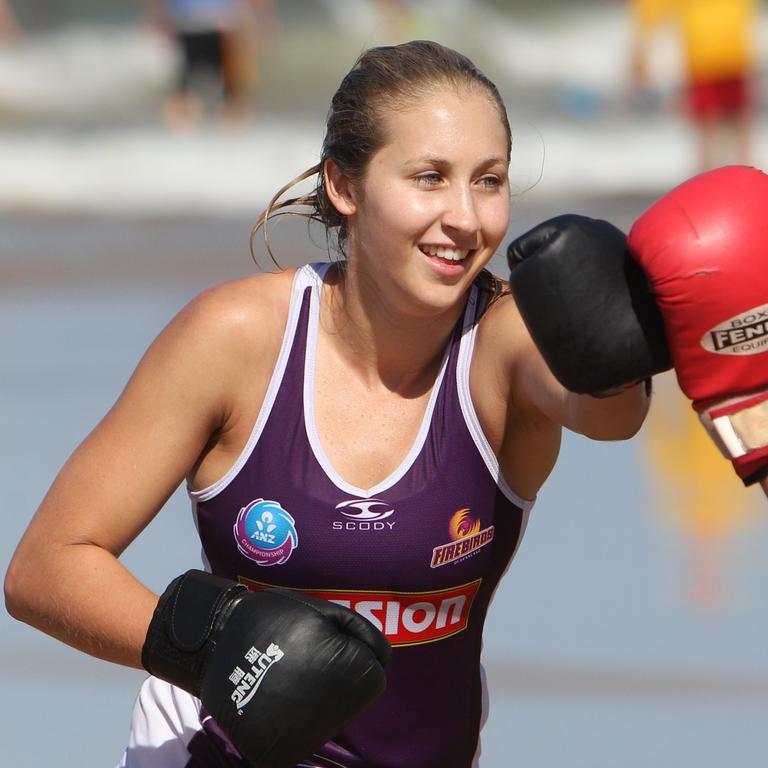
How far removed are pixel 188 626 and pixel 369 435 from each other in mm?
505

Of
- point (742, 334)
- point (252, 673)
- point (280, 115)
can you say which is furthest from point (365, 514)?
point (280, 115)

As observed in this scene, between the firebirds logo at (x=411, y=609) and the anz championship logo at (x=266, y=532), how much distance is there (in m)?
0.07

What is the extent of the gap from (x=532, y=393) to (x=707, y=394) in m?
0.34

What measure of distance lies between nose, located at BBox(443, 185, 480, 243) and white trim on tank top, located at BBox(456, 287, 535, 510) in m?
0.23

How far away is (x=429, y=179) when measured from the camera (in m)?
2.47

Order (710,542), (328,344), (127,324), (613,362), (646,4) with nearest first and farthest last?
(613,362) → (328,344) → (710,542) → (127,324) → (646,4)

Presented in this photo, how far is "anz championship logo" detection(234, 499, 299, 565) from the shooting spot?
252 cm

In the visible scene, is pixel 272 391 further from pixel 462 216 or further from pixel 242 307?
pixel 462 216

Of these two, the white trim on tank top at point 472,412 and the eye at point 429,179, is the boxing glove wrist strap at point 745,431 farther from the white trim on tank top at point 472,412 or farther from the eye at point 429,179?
the eye at point 429,179

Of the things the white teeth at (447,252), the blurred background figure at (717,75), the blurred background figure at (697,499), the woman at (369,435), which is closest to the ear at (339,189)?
the woman at (369,435)

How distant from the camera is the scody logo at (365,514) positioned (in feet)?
8.25

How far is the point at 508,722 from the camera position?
11.8 feet

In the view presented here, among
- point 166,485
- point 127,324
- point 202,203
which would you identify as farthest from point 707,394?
point 202,203

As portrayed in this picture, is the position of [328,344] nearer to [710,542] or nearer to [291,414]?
[291,414]
